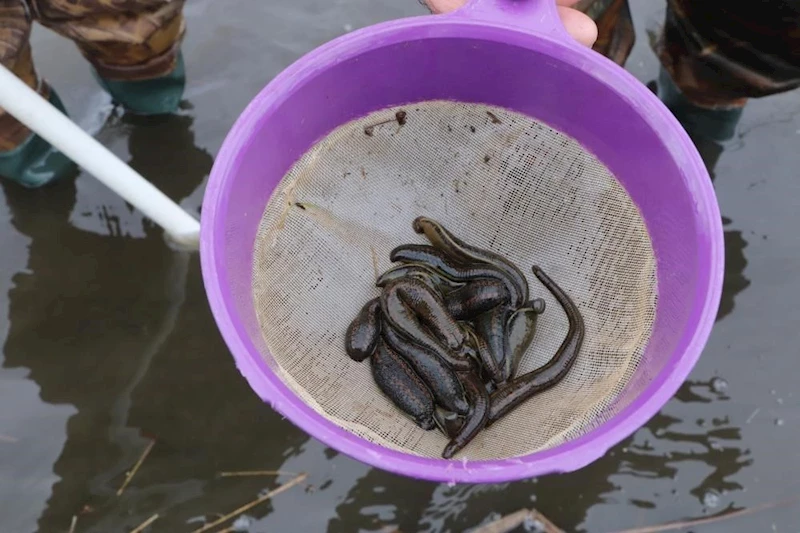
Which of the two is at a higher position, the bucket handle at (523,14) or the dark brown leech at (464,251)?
the bucket handle at (523,14)

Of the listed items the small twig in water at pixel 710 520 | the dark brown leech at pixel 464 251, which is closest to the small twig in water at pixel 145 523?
the dark brown leech at pixel 464 251

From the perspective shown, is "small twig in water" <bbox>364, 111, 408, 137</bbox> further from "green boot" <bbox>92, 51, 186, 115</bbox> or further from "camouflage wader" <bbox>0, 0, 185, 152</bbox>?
"green boot" <bbox>92, 51, 186, 115</bbox>

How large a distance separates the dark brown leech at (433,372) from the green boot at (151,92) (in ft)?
6.68

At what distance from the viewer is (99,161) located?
2.49m

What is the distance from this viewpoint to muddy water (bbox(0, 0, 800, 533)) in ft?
9.13

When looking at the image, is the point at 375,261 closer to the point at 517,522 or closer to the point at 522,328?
the point at 522,328

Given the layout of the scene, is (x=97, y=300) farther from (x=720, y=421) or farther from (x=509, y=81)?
(x=720, y=421)

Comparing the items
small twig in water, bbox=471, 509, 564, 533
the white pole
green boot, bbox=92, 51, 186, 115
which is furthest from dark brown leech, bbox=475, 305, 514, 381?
green boot, bbox=92, 51, 186, 115

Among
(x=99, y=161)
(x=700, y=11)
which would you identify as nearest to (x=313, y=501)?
(x=99, y=161)

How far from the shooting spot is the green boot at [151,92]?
3438 millimetres

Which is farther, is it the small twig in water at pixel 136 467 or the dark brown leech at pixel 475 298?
the small twig in water at pixel 136 467

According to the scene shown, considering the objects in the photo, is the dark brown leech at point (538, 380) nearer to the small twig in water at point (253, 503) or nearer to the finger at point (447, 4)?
the small twig in water at point (253, 503)

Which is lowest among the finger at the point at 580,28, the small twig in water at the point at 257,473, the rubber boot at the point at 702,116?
the small twig in water at the point at 257,473

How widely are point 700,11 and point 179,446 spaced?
307cm
